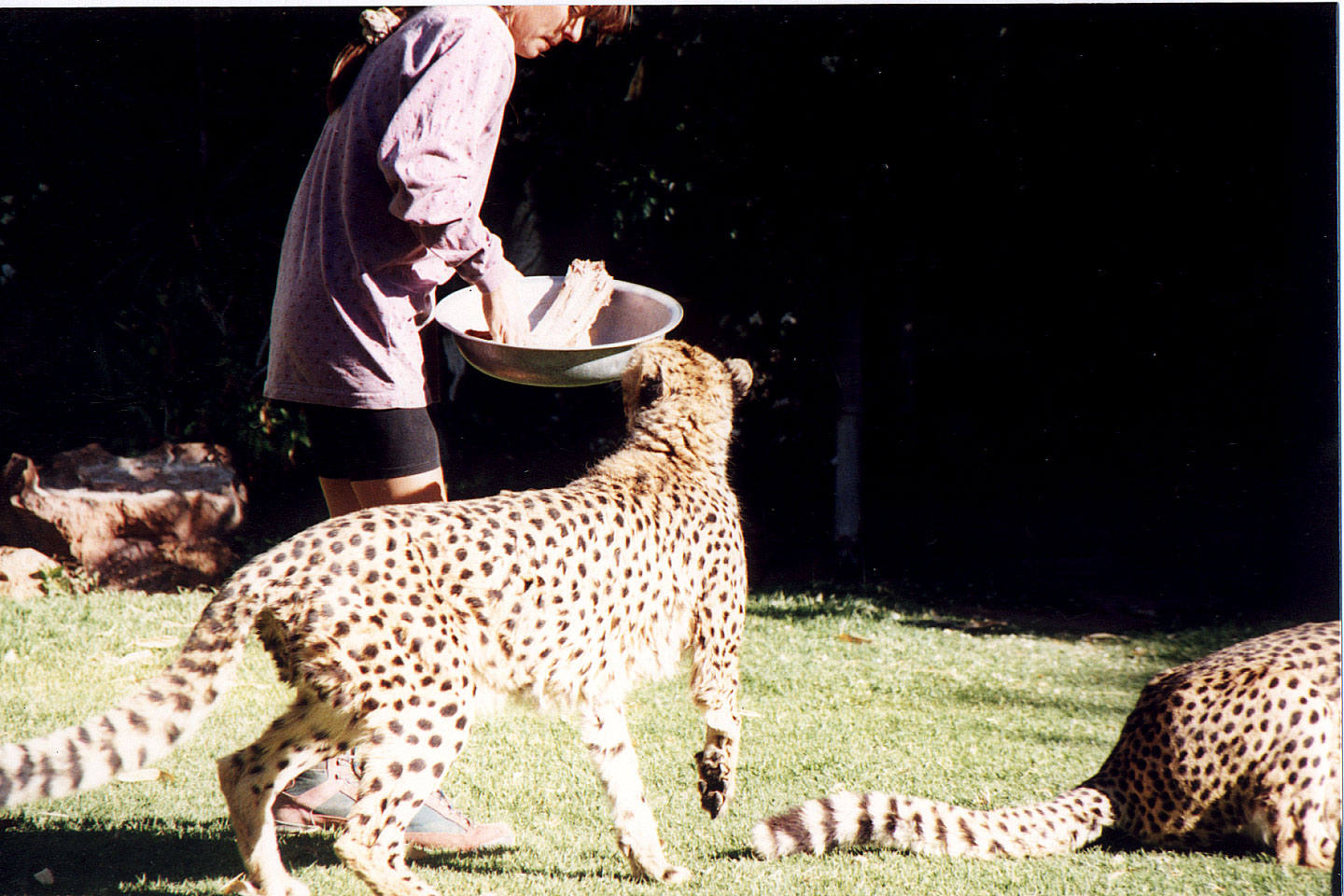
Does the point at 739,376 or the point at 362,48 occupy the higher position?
the point at 362,48

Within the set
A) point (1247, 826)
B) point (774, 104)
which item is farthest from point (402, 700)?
point (774, 104)

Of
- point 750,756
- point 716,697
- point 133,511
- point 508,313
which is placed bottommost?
point 750,756

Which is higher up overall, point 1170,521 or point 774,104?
point 774,104

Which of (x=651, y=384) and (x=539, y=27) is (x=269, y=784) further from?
(x=539, y=27)

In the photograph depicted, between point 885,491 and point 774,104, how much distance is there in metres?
2.58

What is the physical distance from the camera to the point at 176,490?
17.5 feet

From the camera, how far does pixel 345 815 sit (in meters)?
2.96

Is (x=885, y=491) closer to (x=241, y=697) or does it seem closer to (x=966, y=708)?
(x=966, y=708)

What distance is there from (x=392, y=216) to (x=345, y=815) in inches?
63.9

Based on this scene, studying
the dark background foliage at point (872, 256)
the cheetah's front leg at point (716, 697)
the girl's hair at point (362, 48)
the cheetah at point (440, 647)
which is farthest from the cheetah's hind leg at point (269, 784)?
the dark background foliage at point (872, 256)

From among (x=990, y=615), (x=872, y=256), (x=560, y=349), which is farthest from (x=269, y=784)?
(x=990, y=615)

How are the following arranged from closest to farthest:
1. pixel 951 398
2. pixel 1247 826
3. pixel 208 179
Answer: pixel 1247 826 → pixel 208 179 → pixel 951 398

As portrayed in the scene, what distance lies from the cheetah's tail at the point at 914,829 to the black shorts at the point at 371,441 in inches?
50.7

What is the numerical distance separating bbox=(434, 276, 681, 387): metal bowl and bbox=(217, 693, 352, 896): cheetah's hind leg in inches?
39.2
